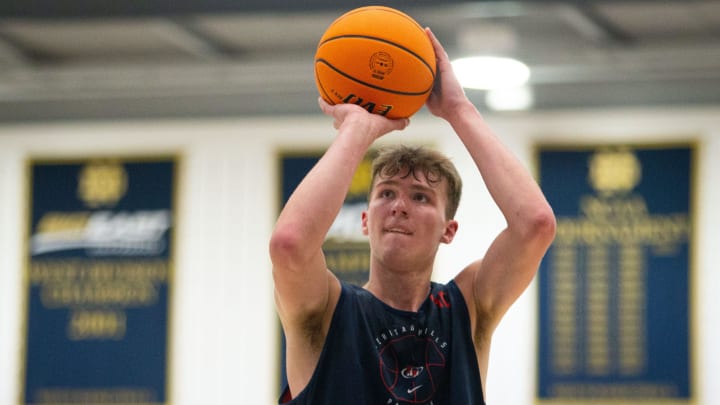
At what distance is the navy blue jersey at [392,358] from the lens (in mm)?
2305

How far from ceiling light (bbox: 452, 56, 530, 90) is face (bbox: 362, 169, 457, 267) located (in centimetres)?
299

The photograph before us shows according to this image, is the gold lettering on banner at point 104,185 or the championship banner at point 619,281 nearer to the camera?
the championship banner at point 619,281

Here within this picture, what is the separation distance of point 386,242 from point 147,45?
4.62 meters

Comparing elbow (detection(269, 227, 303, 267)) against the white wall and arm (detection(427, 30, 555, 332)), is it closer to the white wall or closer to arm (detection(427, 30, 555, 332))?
arm (detection(427, 30, 555, 332))

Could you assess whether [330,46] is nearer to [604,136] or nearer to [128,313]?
[604,136]

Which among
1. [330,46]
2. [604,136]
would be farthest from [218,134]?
[330,46]

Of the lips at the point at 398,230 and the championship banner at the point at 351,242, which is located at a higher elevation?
the championship banner at the point at 351,242

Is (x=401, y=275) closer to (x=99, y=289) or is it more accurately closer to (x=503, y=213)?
(x=503, y=213)

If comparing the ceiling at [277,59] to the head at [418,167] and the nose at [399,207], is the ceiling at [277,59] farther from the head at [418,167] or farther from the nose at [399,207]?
the nose at [399,207]

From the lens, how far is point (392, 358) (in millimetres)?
2355

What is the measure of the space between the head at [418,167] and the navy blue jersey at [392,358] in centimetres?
29

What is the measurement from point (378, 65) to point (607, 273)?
14.9 ft

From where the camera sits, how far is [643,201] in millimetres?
6648

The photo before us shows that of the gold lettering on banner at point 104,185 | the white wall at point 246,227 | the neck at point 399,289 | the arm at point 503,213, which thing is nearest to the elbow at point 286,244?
the neck at point 399,289
